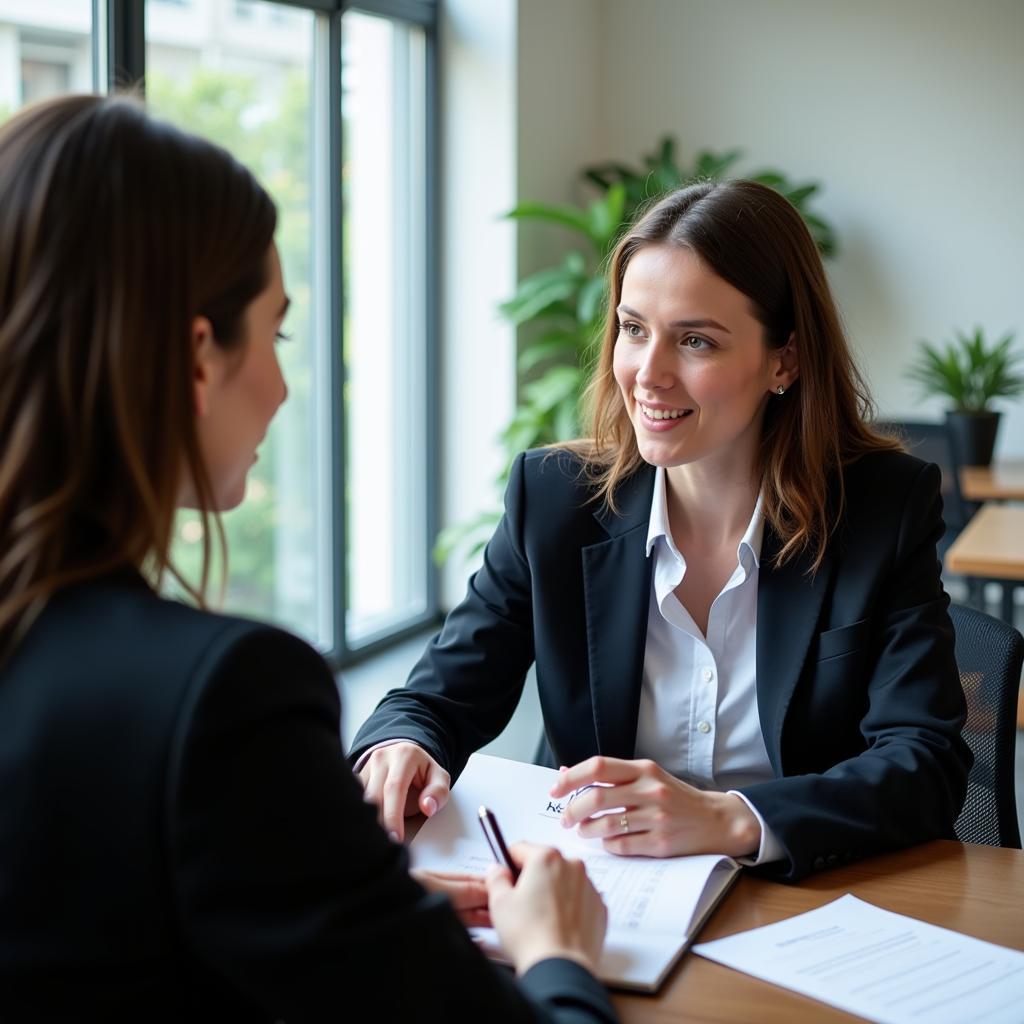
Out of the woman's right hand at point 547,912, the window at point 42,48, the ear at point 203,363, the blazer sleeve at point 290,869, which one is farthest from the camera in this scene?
the window at point 42,48

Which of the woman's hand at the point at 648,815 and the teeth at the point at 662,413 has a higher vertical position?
the teeth at the point at 662,413

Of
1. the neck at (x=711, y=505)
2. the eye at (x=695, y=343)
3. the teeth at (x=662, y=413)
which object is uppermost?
the eye at (x=695, y=343)

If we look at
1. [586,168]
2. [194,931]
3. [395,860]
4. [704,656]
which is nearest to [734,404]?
[704,656]

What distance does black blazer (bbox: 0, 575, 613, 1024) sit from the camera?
2.47ft

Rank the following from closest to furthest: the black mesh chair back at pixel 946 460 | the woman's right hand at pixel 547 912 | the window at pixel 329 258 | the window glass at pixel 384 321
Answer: the woman's right hand at pixel 547 912
the window at pixel 329 258
the black mesh chair back at pixel 946 460
the window glass at pixel 384 321

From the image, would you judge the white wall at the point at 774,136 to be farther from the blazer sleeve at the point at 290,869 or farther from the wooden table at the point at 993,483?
the blazer sleeve at the point at 290,869

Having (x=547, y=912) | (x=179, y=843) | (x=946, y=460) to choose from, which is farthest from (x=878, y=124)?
(x=179, y=843)

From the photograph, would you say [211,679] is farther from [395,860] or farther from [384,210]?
[384,210]

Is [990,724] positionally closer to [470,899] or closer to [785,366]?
[785,366]

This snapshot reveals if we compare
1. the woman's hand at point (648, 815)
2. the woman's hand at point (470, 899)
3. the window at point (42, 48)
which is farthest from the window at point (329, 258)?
the woman's hand at point (470, 899)

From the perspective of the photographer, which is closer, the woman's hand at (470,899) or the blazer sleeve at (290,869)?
the blazer sleeve at (290,869)

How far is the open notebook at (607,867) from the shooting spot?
3.59 ft

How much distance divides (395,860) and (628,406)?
104cm

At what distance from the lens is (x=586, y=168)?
5.40 m
